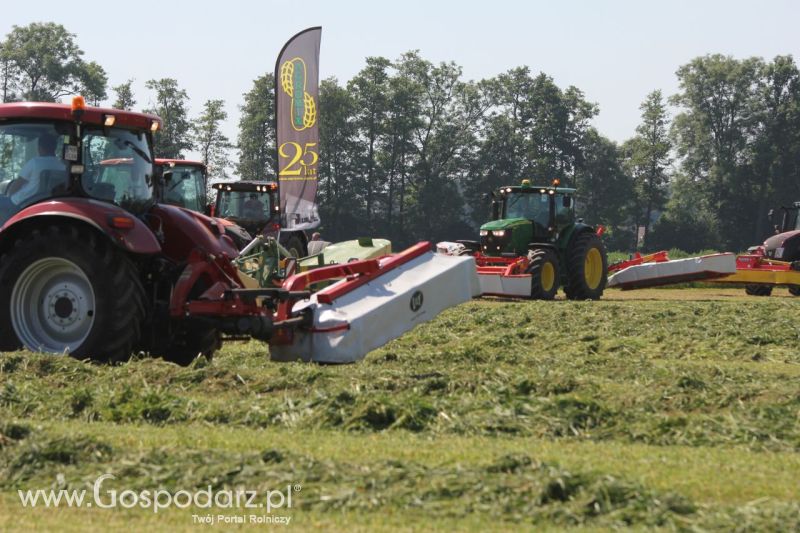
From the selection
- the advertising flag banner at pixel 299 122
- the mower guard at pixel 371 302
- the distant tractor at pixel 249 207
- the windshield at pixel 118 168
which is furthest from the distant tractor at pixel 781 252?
the windshield at pixel 118 168

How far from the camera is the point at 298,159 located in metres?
23.3

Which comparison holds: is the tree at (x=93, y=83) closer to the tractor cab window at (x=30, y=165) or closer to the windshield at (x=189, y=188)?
the windshield at (x=189, y=188)

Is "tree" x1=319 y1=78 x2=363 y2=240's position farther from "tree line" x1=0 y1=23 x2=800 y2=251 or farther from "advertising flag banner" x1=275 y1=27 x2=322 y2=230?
"advertising flag banner" x1=275 y1=27 x2=322 y2=230

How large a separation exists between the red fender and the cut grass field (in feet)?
2.84

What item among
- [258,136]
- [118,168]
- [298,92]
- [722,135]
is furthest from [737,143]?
[118,168]

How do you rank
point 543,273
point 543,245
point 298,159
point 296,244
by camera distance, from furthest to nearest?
point 298,159 → point 296,244 → point 543,245 → point 543,273

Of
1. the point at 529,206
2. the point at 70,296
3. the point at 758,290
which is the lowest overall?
the point at 758,290

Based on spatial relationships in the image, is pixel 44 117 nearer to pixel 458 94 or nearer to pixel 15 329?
pixel 15 329

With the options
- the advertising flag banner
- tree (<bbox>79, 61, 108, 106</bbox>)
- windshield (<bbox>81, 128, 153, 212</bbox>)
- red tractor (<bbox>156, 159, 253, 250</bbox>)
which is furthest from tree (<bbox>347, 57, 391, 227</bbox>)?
windshield (<bbox>81, 128, 153, 212</bbox>)

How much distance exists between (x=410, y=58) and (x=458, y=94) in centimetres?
347

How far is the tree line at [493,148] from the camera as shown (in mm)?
60125

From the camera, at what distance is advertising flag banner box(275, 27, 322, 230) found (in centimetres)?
2308

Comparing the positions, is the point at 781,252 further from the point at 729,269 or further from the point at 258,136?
the point at 258,136

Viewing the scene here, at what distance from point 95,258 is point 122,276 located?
Answer: 0.23 m
